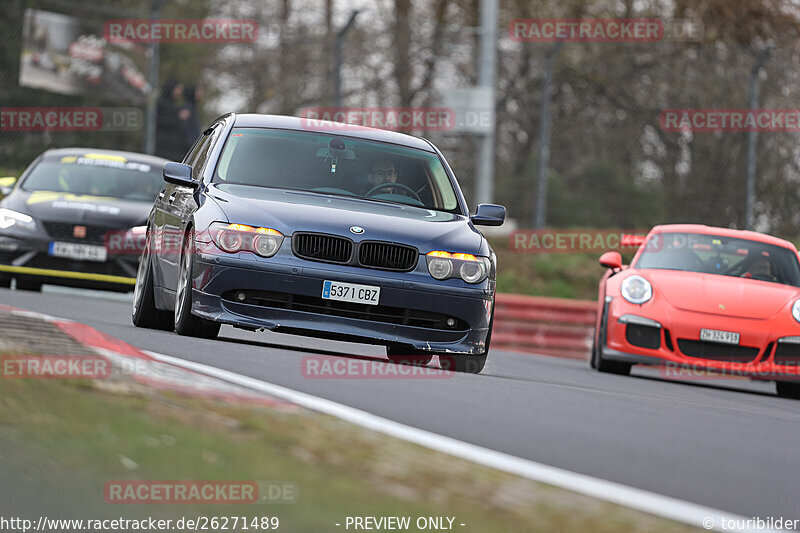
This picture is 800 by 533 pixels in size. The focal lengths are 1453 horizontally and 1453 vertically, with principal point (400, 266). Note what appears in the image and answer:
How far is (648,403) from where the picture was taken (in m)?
7.86

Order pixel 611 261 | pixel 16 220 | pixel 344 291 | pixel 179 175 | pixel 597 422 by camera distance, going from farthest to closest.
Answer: pixel 16 220
pixel 611 261
pixel 179 175
pixel 344 291
pixel 597 422

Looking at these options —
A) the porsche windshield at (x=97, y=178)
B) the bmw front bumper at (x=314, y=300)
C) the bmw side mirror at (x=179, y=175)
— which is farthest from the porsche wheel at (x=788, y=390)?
the porsche windshield at (x=97, y=178)

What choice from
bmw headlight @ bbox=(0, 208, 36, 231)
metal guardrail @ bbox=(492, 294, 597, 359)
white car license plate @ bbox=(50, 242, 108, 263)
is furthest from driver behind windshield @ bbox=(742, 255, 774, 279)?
bmw headlight @ bbox=(0, 208, 36, 231)

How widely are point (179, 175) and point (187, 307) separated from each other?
3.22 feet

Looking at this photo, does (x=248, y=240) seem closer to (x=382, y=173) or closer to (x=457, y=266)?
(x=457, y=266)

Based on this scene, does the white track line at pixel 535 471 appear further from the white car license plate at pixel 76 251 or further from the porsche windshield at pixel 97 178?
the porsche windshield at pixel 97 178

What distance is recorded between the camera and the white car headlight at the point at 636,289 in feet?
37.5

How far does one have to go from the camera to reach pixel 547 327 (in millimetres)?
15609

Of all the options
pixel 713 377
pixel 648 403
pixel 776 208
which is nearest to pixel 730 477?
pixel 648 403

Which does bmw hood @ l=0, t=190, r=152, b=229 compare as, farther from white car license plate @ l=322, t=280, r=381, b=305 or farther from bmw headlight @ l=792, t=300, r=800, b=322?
bmw headlight @ l=792, t=300, r=800, b=322

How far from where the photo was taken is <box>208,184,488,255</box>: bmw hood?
825 centimetres

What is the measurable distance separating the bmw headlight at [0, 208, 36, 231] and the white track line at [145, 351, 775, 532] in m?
6.95

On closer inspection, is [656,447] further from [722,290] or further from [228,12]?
[228,12]

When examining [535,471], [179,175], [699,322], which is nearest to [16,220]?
[179,175]
